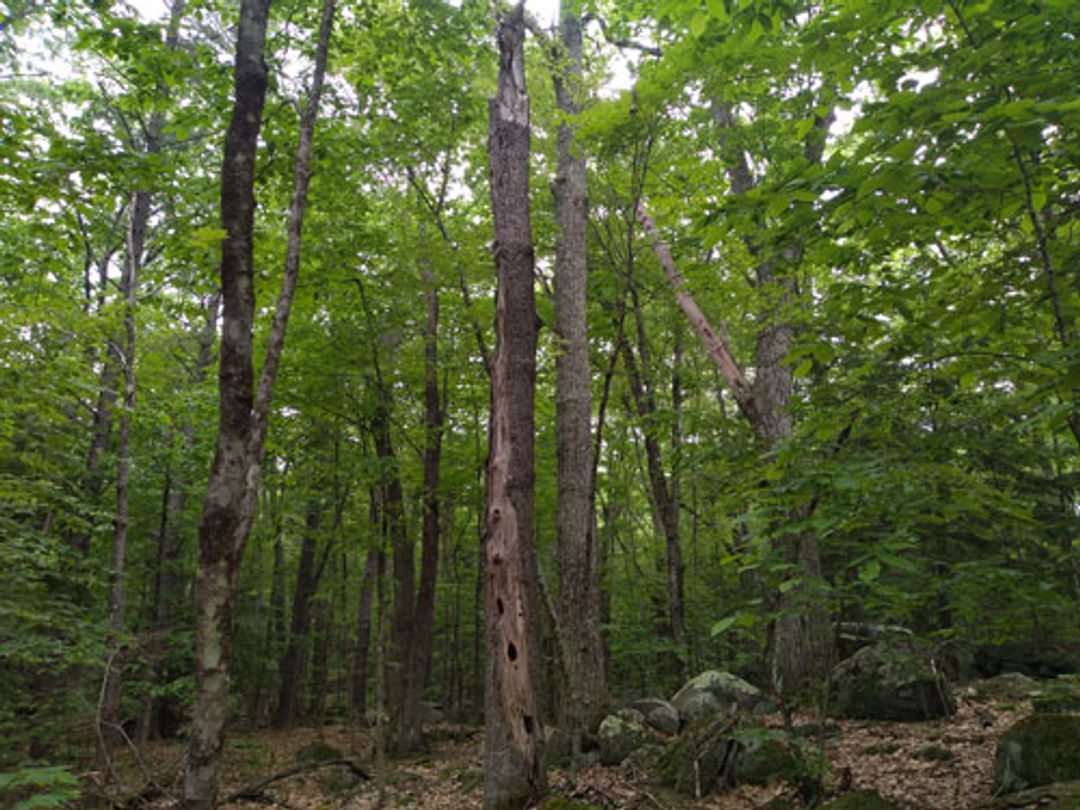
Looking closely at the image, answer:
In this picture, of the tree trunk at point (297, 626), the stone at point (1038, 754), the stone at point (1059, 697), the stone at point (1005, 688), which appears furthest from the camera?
the tree trunk at point (297, 626)

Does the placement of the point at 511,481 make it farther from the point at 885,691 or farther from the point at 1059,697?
the point at 885,691

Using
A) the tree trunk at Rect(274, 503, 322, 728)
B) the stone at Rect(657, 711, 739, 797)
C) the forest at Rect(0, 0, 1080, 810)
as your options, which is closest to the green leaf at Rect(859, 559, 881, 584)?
the forest at Rect(0, 0, 1080, 810)

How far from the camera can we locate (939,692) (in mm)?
8203

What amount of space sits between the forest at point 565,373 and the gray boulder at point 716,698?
65mm

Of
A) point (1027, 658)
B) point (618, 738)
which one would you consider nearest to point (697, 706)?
point (618, 738)

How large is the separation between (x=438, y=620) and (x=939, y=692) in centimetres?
1857

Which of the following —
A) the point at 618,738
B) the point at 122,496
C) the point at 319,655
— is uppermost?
the point at 122,496

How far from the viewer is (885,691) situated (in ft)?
28.8

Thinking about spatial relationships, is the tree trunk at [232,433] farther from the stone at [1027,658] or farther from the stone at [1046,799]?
the stone at [1027,658]

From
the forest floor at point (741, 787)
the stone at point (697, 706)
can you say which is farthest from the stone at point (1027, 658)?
the stone at point (697, 706)

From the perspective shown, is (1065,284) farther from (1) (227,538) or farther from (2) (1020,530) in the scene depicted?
(1) (227,538)

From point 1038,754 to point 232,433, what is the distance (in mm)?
6505

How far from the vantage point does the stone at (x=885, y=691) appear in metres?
8.37

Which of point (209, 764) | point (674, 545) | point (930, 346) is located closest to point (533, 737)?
point (209, 764)
